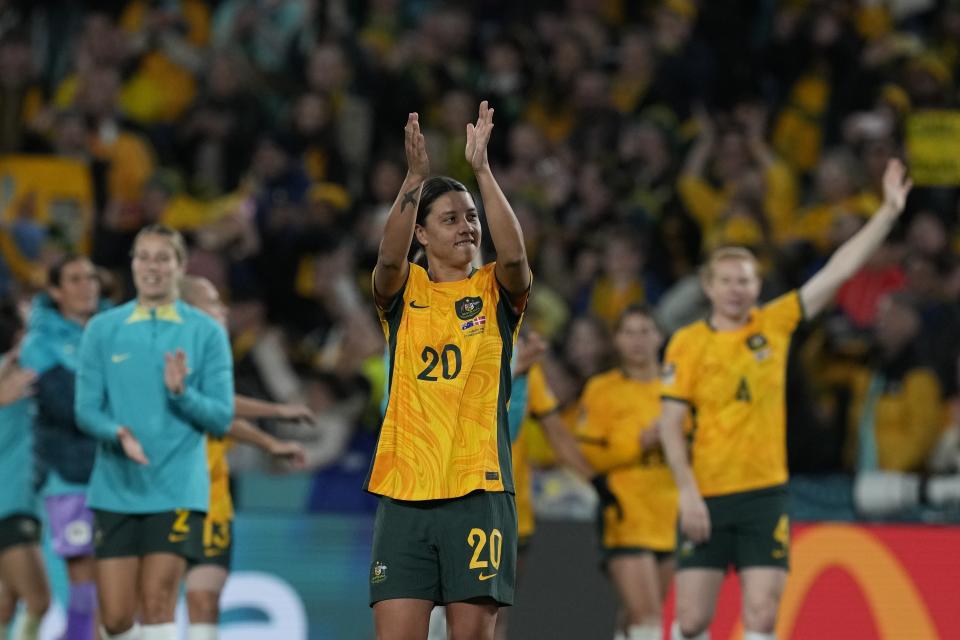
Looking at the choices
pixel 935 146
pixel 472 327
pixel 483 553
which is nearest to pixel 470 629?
pixel 483 553

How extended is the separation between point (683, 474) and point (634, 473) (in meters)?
1.73

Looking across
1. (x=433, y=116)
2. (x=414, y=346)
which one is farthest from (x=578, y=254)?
(x=414, y=346)

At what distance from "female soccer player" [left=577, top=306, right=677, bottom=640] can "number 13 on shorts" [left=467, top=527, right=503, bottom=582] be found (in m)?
3.77

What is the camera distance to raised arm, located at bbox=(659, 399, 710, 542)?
330 inches

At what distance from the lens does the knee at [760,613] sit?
27.4ft

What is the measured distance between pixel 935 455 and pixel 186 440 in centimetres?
532

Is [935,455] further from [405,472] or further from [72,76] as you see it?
[72,76]

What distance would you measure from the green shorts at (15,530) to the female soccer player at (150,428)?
1836 millimetres

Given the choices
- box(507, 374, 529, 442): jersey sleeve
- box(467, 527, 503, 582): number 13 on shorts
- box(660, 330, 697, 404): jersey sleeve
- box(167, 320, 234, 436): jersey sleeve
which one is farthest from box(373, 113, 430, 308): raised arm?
box(507, 374, 529, 442): jersey sleeve

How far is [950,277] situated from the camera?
41.3ft

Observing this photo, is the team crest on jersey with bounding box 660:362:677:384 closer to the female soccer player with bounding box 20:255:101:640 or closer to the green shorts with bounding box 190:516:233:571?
the green shorts with bounding box 190:516:233:571

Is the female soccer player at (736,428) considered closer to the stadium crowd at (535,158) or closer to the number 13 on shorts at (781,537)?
the number 13 on shorts at (781,537)

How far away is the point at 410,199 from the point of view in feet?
20.0

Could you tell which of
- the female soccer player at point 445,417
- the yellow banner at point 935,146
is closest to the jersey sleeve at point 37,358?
the female soccer player at point 445,417
